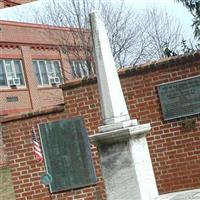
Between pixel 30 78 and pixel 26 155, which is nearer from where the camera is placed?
pixel 26 155

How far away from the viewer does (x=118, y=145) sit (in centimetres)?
678

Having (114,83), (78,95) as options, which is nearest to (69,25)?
(78,95)

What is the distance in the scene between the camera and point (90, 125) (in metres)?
10.1

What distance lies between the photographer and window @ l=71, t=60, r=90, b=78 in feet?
82.2

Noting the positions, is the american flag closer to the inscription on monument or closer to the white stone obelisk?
the inscription on monument

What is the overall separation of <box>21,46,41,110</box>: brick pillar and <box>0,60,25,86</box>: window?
0.36m

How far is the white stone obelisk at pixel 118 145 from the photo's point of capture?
6730 millimetres

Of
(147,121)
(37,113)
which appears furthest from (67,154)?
(147,121)

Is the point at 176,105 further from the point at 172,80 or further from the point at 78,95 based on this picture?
the point at 78,95

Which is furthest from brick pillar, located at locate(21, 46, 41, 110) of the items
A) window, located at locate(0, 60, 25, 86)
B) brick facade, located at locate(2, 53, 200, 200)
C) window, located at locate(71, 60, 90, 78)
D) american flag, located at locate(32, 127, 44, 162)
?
american flag, located at locate(32, 127, 44, 162)

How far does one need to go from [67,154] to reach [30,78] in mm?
25459

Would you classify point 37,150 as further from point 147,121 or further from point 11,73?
point 11,73

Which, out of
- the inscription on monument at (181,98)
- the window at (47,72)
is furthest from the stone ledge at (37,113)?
the window at (47,72)

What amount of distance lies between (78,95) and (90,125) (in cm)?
63
